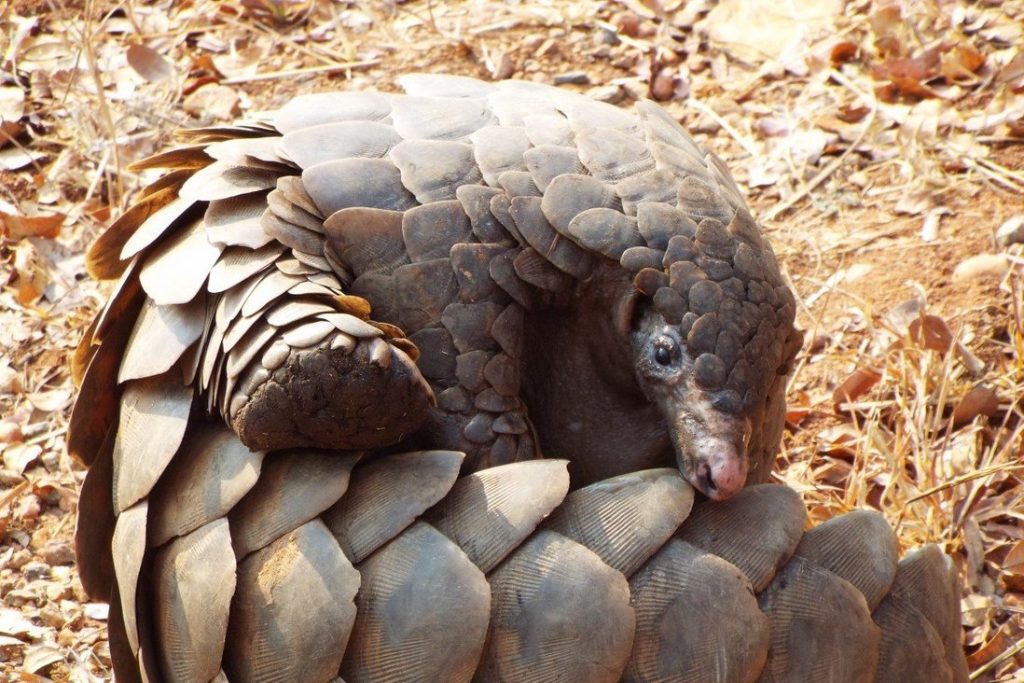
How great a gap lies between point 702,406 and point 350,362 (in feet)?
2.65

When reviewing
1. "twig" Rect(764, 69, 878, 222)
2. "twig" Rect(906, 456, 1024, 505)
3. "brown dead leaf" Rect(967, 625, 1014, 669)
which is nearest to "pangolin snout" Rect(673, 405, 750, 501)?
"twig" Rect(906, 456, 1024, 505)

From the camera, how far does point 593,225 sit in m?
2.89

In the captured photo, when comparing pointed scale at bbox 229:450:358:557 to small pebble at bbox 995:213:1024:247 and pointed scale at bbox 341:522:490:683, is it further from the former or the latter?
small pebble at bbox 995:213:1024:247

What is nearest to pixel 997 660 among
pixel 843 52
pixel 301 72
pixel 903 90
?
pixel 903 90

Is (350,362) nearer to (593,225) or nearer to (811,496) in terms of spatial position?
(593,225)

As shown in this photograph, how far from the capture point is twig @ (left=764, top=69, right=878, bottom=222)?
5.12 m

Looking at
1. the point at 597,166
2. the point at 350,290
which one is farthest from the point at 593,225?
→ the point at 350,290

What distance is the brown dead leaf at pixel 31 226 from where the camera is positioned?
479 centimetres

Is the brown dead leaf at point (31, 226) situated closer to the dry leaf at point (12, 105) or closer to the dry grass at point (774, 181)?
the dry grass at point (774, 181)

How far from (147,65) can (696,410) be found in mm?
3695

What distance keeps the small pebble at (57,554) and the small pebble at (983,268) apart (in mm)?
3138

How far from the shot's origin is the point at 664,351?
9.45ft

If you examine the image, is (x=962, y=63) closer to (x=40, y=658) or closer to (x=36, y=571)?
(x=36, y=571)

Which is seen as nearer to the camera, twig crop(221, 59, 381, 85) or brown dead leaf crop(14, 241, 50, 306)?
brown dead leaf crop(14, 241, 50, 306)
